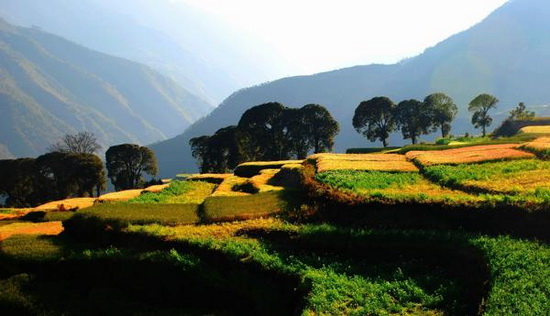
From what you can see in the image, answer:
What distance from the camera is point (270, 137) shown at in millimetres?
83562

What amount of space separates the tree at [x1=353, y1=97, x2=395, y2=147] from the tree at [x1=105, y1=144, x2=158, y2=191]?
127 feet

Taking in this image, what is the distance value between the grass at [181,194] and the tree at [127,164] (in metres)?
44.0

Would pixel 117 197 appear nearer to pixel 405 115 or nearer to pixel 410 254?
pixel 410 254

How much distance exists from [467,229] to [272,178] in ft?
67.3

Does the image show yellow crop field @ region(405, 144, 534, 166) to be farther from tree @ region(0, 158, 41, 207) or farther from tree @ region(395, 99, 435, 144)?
tree @ region(0, 158, 41, 207)

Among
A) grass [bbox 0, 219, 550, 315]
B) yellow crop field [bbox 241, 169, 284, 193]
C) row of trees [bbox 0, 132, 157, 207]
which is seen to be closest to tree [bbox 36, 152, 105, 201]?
row of trees [bbox 0, 132, 157, 207]

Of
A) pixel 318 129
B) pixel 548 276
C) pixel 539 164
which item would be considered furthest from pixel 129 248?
pixel 318 129

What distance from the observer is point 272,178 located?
3756 cm

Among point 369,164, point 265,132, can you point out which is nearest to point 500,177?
point 369,164

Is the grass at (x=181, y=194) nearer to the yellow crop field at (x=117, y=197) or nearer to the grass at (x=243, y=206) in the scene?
the yellow crop field at (x=117, y=197)

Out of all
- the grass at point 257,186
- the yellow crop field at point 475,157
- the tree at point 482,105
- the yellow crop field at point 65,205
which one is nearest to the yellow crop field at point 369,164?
the yellow crop field at point 475,157

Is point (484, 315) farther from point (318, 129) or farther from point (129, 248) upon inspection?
point (318, 129)

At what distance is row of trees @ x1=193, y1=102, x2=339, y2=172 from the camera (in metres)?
81.1

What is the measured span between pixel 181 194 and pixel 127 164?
50.0 meters
